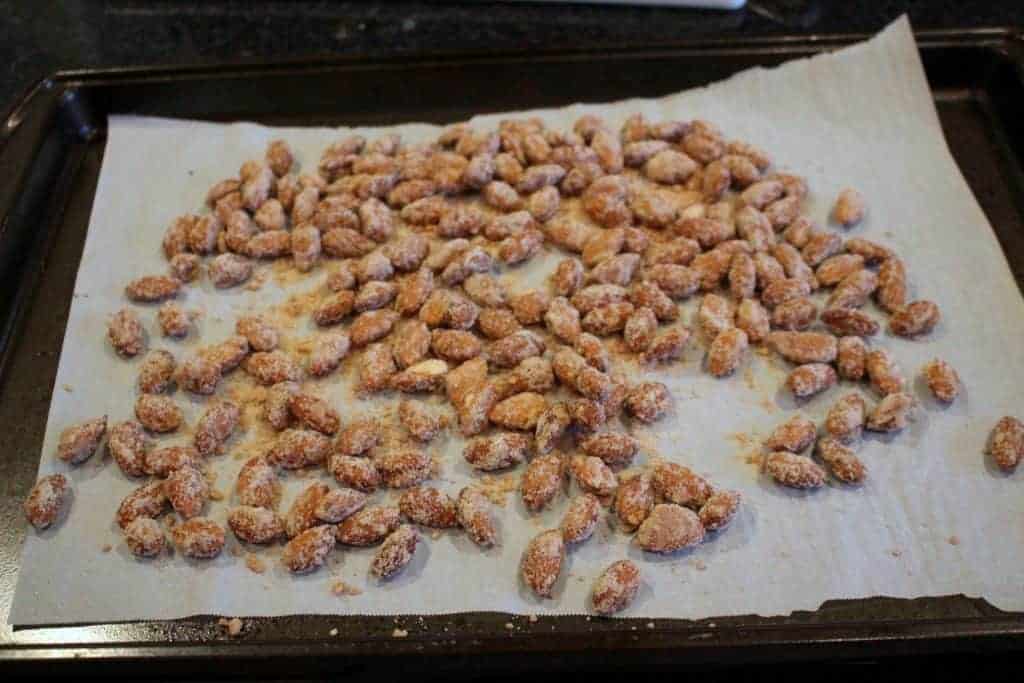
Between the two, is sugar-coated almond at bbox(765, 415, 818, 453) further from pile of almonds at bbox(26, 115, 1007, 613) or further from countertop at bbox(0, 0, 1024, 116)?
countertop at bbox(0, 0, 1024, 116)

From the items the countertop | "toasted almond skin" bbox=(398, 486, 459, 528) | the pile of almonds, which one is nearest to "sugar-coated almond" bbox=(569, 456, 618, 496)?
the pile of almonds

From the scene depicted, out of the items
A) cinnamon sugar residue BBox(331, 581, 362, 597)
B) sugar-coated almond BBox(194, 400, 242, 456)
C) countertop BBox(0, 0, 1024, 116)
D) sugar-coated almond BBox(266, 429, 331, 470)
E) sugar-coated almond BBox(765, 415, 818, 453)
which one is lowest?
cinnamon sugar residue BBox(331, 581, 362, 597)

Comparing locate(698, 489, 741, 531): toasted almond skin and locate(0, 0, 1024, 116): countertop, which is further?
A: locate(0, 0, 1024, 116): countertop

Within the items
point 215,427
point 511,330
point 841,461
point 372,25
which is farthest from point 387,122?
point 841,461

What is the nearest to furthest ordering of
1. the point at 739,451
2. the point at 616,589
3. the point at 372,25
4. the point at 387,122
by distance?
the point at 616,589 → the point at 739,451 → the point at 387,122 → the point at 372,25

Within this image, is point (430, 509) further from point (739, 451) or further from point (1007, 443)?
point (1007, 443)

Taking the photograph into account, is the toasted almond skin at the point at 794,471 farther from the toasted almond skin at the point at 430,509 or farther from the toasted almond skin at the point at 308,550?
the toasted almond skin at the point at 308,550
